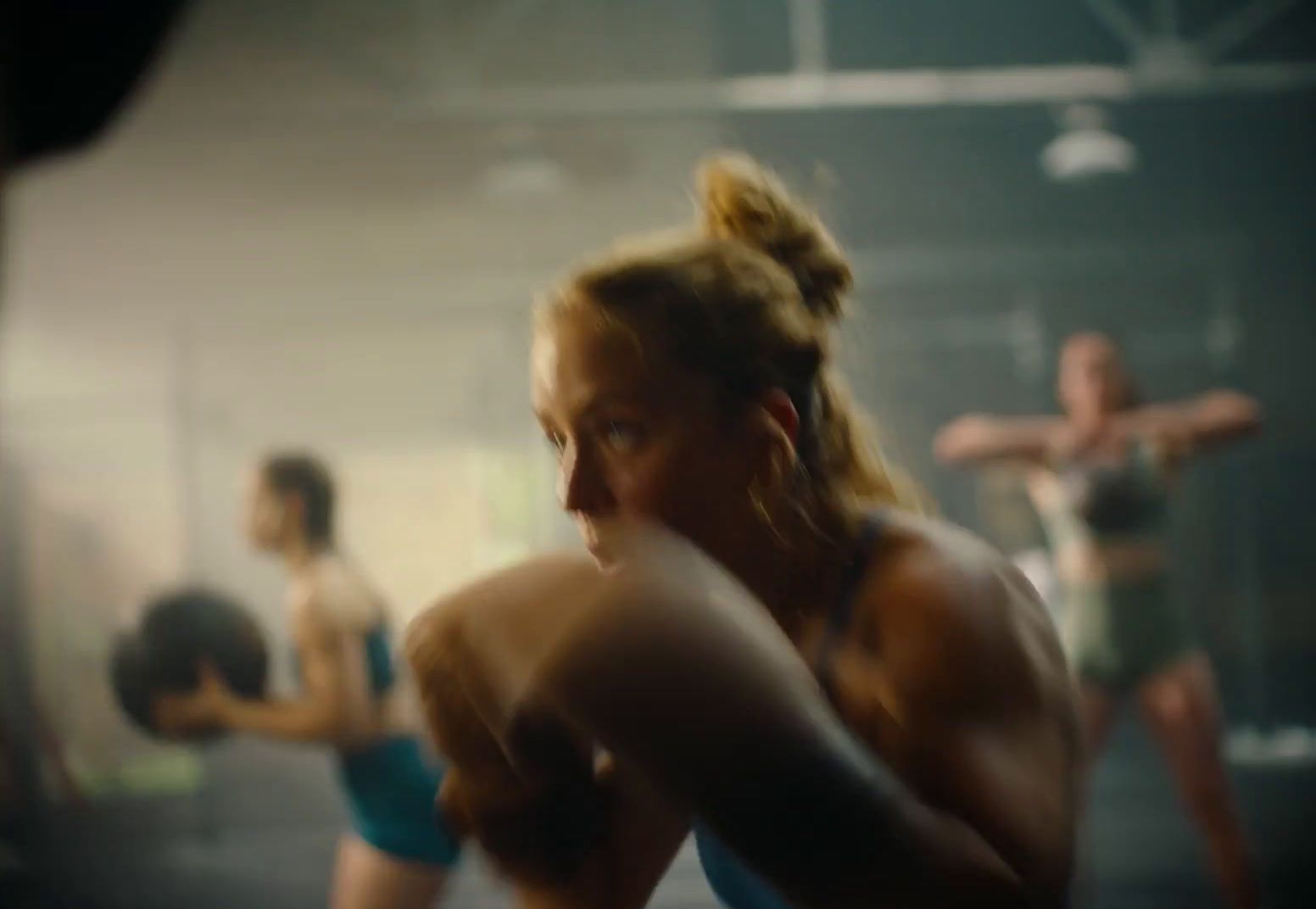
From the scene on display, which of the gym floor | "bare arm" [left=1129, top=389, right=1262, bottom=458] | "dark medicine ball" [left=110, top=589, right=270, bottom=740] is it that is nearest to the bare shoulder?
"dark medicine ball" [left=110, top=589, right=270, bottom=740]

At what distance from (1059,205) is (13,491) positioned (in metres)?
2.35

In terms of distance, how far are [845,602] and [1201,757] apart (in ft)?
5.06

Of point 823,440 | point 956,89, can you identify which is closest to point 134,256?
point 956,89

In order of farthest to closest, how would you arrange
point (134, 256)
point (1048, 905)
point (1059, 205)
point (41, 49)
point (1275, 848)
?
1. point (1059, 205)
2. point (134, 256)
3. point (1275, 848)
4. point (41, 49)
5. point (1048, 905)

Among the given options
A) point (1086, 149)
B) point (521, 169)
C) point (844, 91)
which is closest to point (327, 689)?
point (844, 91)

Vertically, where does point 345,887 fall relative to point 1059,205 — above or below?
below

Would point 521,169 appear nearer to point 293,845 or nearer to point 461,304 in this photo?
point 461,304

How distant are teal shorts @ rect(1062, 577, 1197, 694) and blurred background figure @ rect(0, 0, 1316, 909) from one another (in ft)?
2.42

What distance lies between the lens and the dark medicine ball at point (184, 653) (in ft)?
3.03

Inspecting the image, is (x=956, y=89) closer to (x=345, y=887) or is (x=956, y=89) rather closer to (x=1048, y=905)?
(x=345, y=887)

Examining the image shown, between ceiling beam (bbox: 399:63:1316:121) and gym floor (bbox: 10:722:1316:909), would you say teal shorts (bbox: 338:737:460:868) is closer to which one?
gym floor (bbox: 10:722:1316:909)

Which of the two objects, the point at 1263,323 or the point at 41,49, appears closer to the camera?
the point at 41,49

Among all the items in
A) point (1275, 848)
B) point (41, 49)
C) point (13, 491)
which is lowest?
point (1275, 848)

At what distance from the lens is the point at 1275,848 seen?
2.07 m
